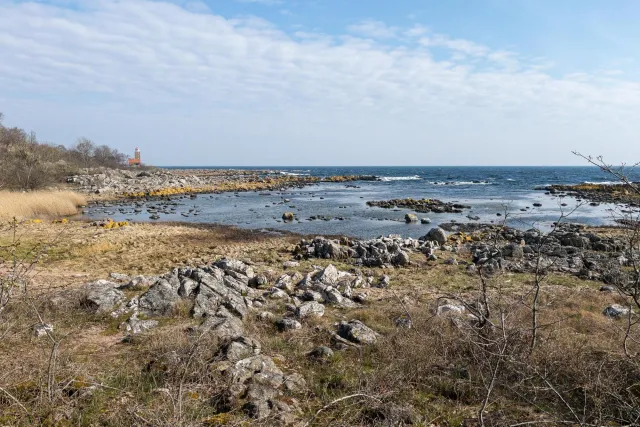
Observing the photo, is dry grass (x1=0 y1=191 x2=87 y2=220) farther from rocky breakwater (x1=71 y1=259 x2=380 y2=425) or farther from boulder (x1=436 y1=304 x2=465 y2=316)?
A: boulder (x1=436 y1=304 x2=465 y2=316)

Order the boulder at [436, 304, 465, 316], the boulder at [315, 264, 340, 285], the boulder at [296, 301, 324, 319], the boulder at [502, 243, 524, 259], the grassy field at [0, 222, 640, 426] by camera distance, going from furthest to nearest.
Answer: the boulder at [502, 243, 524, 259]
the boulder at [315, 264, 340, 285]
the boulder at [296, 301, 324, 319]
the boulder at [436, 304, 465, 316]
the grassy field at [0, 222, 640, 426]

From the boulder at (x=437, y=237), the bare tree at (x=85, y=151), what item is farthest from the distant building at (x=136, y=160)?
the boulder at (x=437, y=237)

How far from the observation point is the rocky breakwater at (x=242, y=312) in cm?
470

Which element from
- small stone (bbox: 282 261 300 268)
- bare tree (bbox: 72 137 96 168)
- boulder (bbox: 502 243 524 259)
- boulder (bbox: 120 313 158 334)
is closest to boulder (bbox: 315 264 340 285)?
small stone (bbox: 282 261 300 268)

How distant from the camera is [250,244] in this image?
18500 millimetres

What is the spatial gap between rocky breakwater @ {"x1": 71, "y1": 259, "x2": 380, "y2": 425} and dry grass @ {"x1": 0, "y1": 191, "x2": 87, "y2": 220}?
586 inches

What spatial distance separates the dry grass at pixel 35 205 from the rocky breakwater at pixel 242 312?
14875mm

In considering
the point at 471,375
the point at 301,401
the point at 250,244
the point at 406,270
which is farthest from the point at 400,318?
the point at 250,244

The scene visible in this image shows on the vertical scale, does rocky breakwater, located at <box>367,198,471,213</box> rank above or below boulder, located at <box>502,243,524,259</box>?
above

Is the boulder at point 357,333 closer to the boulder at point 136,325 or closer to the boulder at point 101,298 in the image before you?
the boulder at point 136,325

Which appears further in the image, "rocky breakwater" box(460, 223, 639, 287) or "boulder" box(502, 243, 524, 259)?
"boulder" box(502, 243, 524, 259)

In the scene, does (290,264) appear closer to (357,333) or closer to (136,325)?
(136,325)

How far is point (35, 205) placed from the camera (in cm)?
2405

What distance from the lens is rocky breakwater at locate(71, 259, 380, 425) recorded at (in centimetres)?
470
